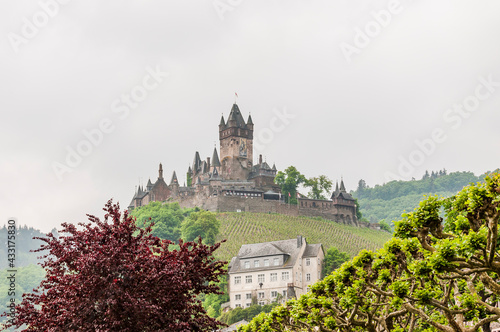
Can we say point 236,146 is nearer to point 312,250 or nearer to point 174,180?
point 174,180

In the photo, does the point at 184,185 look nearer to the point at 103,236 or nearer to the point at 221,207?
the point at 221,207

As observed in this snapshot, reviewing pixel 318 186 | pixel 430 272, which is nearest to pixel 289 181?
pixel 318 186

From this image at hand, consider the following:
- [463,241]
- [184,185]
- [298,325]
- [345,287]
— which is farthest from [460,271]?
[184,185]

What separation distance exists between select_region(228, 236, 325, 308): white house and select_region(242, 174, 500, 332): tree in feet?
186

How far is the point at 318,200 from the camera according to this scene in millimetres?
150875

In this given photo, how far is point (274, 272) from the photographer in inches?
3438

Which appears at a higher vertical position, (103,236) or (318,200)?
(318,200)

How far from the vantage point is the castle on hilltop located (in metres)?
147

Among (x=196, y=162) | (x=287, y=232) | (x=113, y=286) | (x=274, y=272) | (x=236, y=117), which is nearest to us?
(x=113, y=286)

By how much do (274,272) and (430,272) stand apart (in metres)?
69.4

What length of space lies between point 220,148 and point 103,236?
150041 mm

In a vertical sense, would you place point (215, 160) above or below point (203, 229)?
above

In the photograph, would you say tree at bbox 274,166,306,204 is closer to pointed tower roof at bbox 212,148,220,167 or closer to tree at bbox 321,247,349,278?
pointed tower roof at bbox 212,148,220,167

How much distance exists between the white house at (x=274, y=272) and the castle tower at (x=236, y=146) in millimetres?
70844
